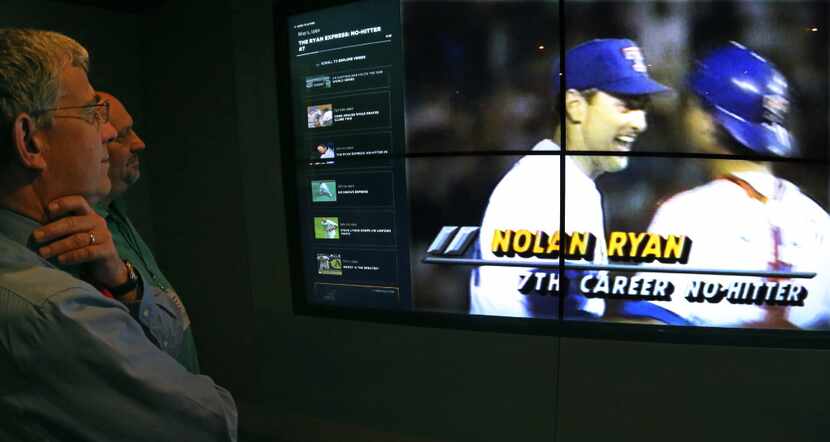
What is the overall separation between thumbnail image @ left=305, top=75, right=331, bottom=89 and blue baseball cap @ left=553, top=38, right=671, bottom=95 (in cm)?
128

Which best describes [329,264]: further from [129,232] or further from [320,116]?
[129,232]

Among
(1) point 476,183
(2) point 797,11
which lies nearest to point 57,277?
(1) point 476,183

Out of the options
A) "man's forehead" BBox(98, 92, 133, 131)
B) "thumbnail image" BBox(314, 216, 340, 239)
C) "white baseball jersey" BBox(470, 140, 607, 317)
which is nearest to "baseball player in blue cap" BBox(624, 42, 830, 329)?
"white baseball jersey" BBox(470, 140, 607, 317)

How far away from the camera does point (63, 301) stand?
2.09 ft

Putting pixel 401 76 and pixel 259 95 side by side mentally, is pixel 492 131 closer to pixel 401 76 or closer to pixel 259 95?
pixel 401 76

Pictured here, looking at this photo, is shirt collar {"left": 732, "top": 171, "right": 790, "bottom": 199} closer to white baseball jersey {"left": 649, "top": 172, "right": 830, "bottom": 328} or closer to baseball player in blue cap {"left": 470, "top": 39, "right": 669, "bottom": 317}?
white baseball jersey {"left": 649, "top": 172, "right": 830, "bottom": 328}

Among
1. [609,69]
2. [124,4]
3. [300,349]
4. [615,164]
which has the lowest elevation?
[300,349]

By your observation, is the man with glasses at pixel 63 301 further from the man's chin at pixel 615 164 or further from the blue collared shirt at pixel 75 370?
the man's chin at pixel 615 164

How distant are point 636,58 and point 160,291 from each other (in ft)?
7.61

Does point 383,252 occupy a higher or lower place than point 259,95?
lower

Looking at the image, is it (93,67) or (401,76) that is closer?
(401,76)

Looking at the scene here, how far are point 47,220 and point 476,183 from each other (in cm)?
216

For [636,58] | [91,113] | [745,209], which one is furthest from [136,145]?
[745,209]

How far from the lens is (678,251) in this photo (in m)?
2.48
